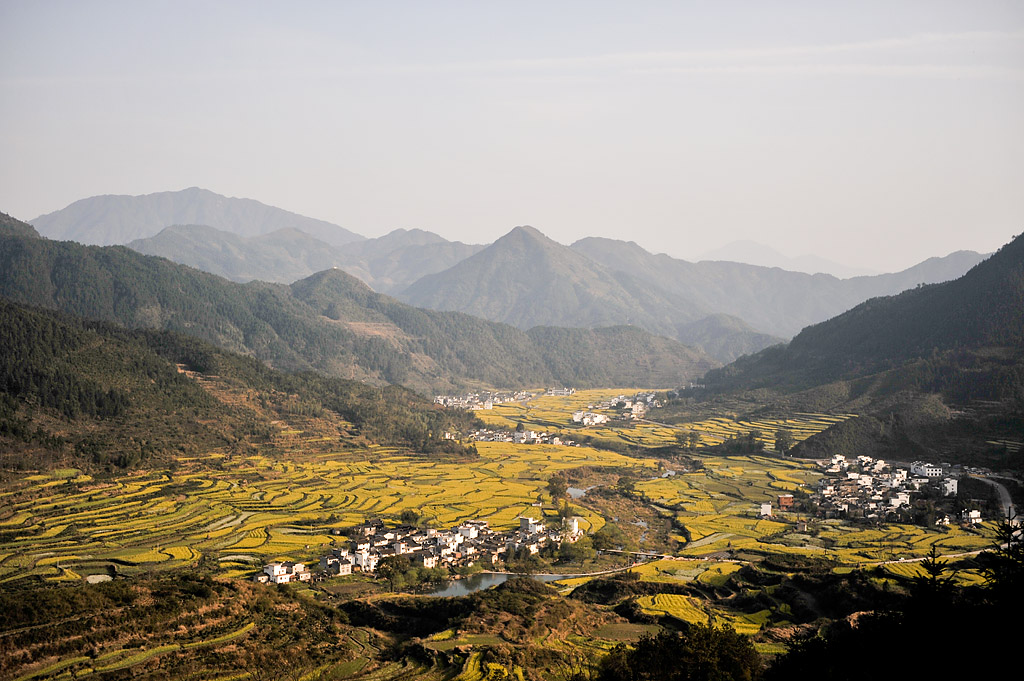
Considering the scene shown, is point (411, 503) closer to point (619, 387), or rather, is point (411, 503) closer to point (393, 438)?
point (393, 438)

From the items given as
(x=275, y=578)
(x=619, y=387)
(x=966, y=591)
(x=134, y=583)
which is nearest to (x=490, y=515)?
(x=275, y=578)

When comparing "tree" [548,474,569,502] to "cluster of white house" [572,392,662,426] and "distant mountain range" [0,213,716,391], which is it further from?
"distant mountain range" [0,213,716,391]

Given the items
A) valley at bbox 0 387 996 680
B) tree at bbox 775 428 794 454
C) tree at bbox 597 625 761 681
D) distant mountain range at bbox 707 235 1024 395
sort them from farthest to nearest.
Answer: tree at bbox 775 428 794 454 → distant mountain range at bbox 707 235 1024 395 → valley at bbox 0 387 996 680 → tree at bbox 597 625 761 681

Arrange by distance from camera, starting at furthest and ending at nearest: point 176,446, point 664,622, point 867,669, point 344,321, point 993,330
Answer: point 344,321 < point 993,330 < point 176,446 < point 664,622 < point 867,669

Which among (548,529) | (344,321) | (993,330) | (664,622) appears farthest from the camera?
(344,321)

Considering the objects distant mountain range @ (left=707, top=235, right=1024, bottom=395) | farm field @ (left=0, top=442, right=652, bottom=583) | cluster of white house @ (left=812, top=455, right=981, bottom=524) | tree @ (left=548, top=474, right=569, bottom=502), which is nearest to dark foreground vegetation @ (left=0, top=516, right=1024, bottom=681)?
farm field @ (left=0, top=442, right=652, bottom=583)

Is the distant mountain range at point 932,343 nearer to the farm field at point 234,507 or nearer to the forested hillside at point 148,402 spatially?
the farm field at point 234,507
